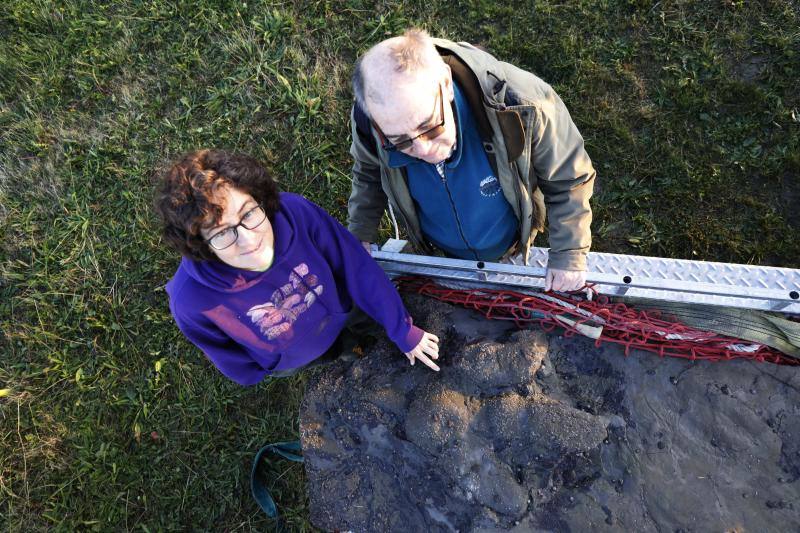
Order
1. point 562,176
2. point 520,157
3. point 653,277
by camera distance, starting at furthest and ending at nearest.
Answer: point 653,277 → point 562,176 → point 520,157

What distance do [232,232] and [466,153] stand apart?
100cm

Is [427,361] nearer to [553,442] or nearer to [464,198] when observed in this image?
[553,442]

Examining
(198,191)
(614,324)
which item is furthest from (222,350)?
(614,324)

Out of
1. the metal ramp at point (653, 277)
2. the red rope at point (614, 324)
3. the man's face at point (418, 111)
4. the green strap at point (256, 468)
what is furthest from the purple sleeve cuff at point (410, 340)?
the green strap at point (256, 468)

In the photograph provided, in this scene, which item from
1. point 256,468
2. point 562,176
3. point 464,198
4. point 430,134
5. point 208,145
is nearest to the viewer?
point 430,134

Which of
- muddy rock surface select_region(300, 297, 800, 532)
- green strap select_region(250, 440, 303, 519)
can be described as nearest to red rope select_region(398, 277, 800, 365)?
muddy rock surface select_region(300, 297, 800, 532)

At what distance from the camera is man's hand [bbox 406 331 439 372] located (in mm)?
2525

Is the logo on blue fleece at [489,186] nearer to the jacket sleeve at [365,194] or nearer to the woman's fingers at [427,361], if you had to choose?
the jacket sleeve at [365,194]

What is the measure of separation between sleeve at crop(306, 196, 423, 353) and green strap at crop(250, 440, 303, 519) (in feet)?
5.76

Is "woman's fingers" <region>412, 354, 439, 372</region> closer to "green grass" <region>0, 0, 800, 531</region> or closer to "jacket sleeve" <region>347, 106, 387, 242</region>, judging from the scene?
"jacket sleeve" <region>347, 106, 387, 242</region>

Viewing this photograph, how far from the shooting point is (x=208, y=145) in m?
4.39

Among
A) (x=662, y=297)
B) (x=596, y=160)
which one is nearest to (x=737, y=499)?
(x=662, y=297)

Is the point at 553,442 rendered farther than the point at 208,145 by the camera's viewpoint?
No

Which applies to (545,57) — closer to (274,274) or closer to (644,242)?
(644,242)
